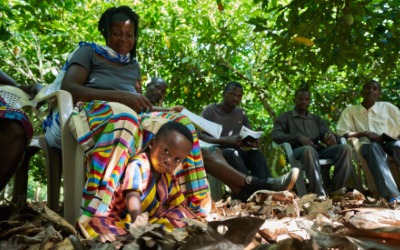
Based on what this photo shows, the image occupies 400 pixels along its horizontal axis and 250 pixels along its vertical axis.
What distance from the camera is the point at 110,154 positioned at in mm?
2094

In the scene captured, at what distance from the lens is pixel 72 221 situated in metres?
2.23

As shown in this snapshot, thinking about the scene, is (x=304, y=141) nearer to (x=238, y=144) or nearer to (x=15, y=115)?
(x=238, y=144)

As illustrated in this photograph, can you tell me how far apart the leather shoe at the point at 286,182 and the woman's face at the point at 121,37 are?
4.75ft

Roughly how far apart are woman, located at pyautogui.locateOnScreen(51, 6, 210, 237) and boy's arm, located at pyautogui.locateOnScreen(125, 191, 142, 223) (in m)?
0.08

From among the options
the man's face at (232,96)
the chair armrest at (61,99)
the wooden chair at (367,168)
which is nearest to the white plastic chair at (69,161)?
the chair armrest at (61,99)

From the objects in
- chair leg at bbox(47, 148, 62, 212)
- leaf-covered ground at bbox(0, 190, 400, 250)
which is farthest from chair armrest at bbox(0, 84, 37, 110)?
leaf-covered ground at bbox(0, 190, 400, 250)

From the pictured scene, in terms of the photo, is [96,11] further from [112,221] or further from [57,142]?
[112,221]

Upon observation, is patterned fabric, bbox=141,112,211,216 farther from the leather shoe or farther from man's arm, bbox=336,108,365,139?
man's arm, bbox=336,108,365,139

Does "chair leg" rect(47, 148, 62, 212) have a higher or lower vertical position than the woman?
lower

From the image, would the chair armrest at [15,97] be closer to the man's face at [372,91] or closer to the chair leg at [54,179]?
the chair leg at [54,179]

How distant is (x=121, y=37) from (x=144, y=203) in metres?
1.15

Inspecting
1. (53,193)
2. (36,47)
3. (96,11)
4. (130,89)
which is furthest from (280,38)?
(36,47)

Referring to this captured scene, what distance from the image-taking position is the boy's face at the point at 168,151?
2.15m

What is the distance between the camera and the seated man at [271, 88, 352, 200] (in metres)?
4.37
